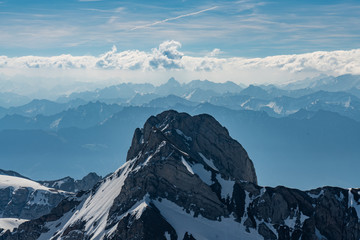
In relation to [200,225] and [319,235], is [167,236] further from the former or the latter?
[319,235]

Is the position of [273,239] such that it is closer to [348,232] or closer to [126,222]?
[348,232]

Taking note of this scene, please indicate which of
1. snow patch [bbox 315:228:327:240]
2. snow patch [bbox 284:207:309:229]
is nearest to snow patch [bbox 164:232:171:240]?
snow patch [bbox 284:207:309:229]

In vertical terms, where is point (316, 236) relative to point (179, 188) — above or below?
below

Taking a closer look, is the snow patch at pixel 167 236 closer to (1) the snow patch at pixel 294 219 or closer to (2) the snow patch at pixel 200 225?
(2) the snow patch at pixel 200 225

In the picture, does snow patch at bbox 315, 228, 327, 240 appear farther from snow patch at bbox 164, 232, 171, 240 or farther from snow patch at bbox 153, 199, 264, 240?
snow patch at bbox 164, 232, 171, 240

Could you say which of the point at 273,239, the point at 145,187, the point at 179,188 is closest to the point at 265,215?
the point at 273,239

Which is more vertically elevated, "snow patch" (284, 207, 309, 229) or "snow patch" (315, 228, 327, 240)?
"snow patch" (284, 207, 309, 229)

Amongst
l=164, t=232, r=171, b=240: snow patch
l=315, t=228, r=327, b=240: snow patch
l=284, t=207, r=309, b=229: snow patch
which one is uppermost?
l=164, t=232, r=171, b=240: snow patch

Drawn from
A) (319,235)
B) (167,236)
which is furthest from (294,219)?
(167,236)

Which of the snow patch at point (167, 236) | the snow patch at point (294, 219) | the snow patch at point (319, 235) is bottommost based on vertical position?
the snow patch at point (319, 235)

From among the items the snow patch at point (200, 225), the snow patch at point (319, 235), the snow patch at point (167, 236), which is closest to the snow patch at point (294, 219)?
the snow patch at point (319, 235)

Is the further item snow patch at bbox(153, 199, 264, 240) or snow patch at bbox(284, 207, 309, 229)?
snow patch at bbox(284, 207, 309, 229)
